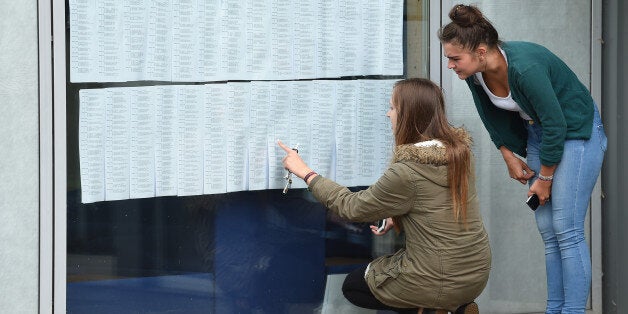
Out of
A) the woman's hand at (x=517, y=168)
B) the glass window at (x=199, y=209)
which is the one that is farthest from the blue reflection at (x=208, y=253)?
the woman's hand at (x=517, y=168)

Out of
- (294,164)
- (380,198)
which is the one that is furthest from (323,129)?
(380,198)

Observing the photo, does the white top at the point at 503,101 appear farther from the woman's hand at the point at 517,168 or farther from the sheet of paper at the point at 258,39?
the sheet of paper at the point at 258,39

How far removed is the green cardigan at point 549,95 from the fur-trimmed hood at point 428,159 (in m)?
0.43

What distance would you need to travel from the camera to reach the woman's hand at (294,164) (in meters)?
4.43

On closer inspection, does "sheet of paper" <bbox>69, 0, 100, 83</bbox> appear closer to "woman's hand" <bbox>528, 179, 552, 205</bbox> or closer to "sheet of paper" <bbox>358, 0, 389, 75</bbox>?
"sheet of paper" <bbox>358, 0, 389, 75</bbox>

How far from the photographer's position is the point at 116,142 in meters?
4.43

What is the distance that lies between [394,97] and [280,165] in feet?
2.45

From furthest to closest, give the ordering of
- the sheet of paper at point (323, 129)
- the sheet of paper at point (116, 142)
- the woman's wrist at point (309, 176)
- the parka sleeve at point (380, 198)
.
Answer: the sheet of paper at point (323, 129) → the sheet of paper at point (116, 142) → the woman's wrist at point (309, 176) → the parka sleeve at point (380, 198)

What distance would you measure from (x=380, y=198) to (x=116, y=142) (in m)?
1.20

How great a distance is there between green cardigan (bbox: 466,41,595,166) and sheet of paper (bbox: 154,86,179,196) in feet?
4.30

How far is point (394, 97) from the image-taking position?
422cm
